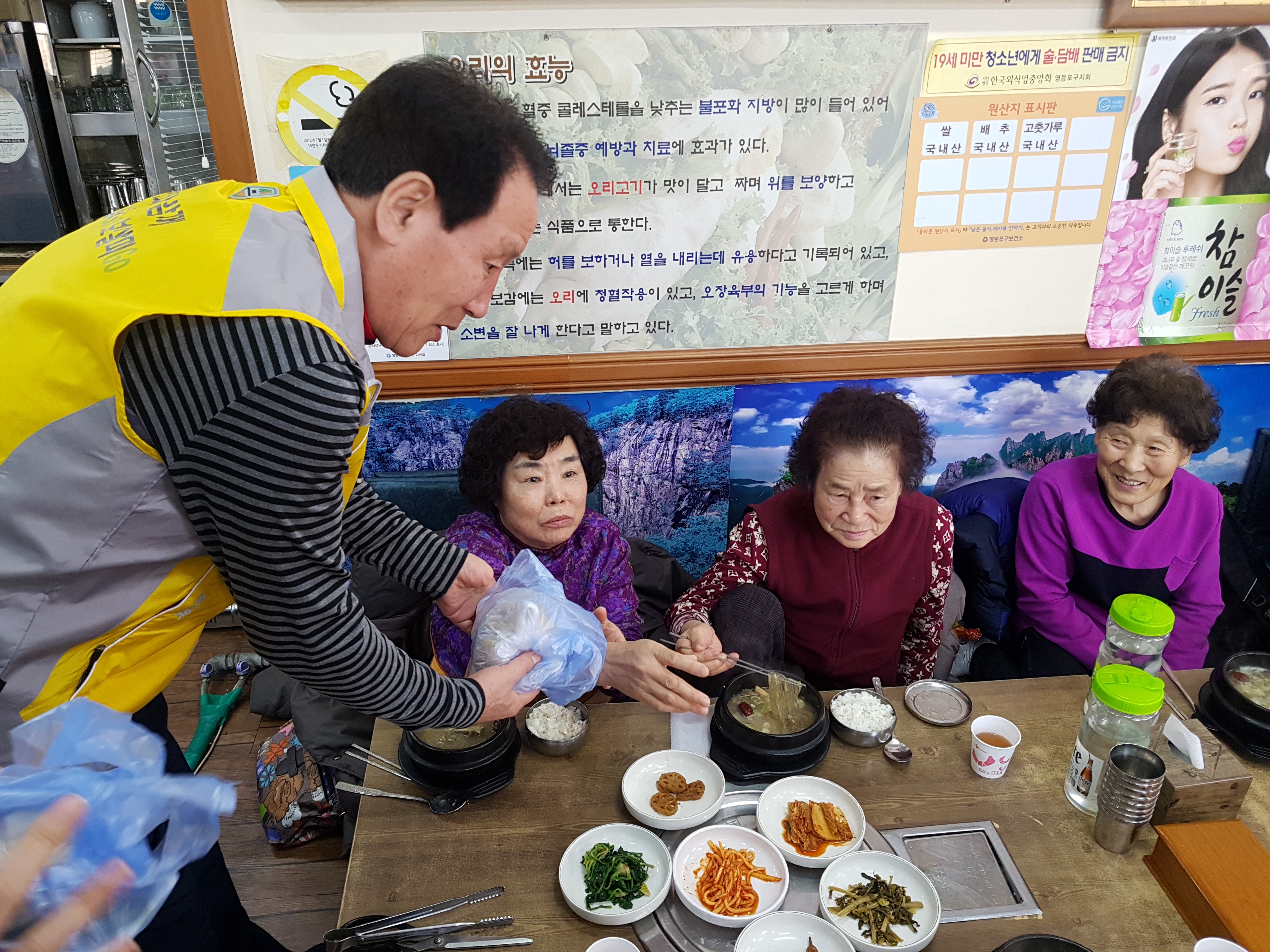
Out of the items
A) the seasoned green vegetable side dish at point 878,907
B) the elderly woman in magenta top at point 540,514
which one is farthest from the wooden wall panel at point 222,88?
the seasoned green vegetable side dish at point 878,907

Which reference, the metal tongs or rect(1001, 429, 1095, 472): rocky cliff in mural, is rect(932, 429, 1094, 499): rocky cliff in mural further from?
the metal tongs

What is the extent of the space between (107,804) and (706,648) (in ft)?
3.78

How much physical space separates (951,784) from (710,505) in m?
1.42

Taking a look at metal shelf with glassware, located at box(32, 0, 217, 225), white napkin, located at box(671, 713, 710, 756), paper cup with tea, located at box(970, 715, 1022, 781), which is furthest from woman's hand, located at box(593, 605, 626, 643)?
metal shelf with glassware, located at box(32, 0, 217, 225)

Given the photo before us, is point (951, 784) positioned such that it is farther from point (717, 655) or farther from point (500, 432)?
point (500, 432)

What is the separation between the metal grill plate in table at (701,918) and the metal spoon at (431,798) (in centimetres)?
35

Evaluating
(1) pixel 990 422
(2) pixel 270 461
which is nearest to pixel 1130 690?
(2) pixel 270 461

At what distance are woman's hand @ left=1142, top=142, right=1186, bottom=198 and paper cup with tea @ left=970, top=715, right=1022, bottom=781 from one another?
1.80 metres

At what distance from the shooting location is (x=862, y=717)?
1.52 metres

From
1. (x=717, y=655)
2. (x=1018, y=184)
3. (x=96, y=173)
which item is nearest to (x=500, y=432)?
(x=717, y=655)

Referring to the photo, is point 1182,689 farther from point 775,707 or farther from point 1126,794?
point 775,707

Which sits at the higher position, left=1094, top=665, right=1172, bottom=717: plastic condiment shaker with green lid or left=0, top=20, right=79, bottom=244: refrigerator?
left=0, top=20, right=79, bottom=244: refrigerator

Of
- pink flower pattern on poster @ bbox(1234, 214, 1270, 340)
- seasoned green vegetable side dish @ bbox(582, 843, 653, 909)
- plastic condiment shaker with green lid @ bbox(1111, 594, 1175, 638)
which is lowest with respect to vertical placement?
seasoned green vegetable side dish @ bbox(582, 843, 653, 909)

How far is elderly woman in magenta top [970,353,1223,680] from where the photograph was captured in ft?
6.81
